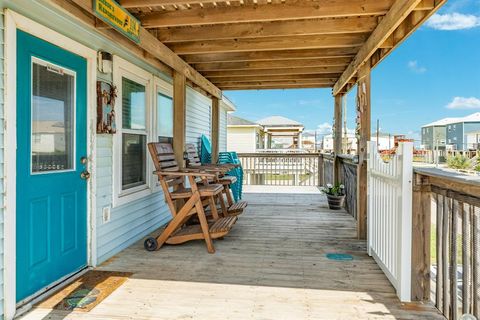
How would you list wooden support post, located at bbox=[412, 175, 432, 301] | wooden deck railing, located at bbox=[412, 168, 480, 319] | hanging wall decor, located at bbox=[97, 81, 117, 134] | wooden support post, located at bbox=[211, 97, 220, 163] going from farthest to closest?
wooden support post, located at bbox=[211, 97, 220, 163]
hanging wall decor, located at bbox=[97, 81, 117, 134]
wooden support post, located at bbox=[412, 175, 432, 301]
wooden deck railing, located at bbox=[412, 168, 480, 319]

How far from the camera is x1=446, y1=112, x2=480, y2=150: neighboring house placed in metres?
26.1

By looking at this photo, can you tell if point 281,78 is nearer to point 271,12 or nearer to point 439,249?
point 271,12

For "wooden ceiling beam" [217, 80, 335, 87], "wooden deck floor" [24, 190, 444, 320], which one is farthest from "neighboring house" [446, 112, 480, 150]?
"wooden deck floor" [24, 190, 444, 320]

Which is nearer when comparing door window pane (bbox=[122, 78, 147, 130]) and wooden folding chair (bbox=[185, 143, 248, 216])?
door window pane (bbox=[122, 78, 147, 130])

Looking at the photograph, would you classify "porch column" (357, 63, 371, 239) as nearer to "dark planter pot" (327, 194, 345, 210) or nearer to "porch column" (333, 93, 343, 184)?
"dark planter pot" (327, 194, 345, 210)

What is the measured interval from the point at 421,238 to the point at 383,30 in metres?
1.98

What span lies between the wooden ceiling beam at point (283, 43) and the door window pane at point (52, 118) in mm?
1800

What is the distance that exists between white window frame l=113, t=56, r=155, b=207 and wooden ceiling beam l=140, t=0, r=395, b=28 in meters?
0.58

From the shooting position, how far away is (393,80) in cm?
5359

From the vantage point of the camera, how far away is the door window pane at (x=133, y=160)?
378 cm

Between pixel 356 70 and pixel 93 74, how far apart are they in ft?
10.8

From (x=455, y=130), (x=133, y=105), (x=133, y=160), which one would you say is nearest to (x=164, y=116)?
(x=133, y=105)

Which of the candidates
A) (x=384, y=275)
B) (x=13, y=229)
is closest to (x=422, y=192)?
(x=384, y=275)

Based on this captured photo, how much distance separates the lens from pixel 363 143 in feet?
14.0
